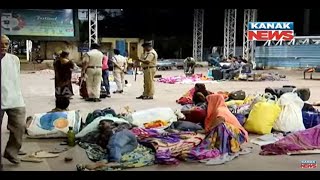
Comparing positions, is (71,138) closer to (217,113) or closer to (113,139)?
(113,139)

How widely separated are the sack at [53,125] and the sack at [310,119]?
3.63 m

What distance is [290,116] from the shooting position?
6934 mm

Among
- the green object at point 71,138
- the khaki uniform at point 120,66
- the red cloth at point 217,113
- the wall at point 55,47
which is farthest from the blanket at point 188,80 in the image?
the wall at point 55,47

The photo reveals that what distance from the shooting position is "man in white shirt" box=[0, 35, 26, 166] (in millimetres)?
4504

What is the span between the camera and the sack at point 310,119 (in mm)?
6902

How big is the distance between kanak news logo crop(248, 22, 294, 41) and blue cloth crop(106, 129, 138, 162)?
2269 cm

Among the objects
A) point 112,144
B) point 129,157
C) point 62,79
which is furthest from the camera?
point 62,79

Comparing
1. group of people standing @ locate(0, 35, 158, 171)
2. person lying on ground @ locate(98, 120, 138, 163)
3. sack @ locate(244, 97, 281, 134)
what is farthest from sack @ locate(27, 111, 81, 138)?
sack @ locate(244, 97, 281, 134)

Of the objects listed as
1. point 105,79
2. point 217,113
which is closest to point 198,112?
point 217,113

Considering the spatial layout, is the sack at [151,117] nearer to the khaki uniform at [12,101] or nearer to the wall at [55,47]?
the khaki uniform at [12,101]

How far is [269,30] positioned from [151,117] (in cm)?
2185

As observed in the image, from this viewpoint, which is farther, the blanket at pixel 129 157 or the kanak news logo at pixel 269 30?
the kanak news logo at pixel 269 30

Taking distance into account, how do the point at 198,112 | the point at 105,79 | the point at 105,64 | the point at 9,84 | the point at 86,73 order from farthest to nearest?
the point at 105,79 → the point at 105,64 → the point at 86,73 → the point at 198,112 → the point at 9,84

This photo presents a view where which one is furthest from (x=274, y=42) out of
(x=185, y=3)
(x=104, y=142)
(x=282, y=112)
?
(x=185, y=3)
